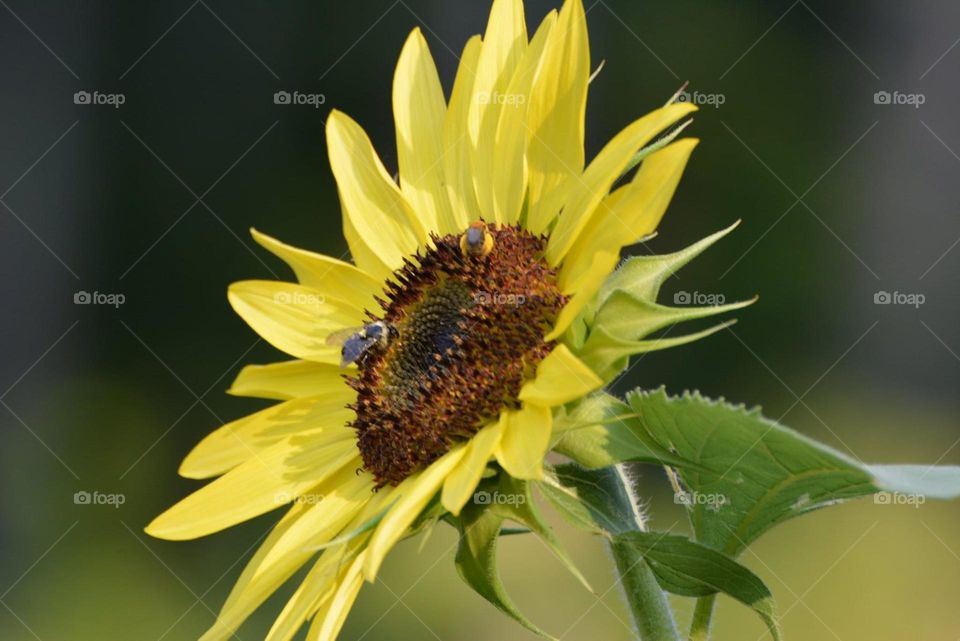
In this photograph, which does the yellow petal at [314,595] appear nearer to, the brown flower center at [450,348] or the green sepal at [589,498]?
the brown flower center at [450,348]

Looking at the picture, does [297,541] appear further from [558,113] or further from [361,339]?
[558,113]

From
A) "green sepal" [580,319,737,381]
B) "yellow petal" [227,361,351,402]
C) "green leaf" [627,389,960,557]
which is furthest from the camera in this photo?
"yellow petal" [227,361,351,402]

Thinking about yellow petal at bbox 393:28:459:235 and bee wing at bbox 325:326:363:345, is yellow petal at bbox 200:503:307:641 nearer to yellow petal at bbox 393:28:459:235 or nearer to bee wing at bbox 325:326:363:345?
bee wing at bbox 325:326:363:345

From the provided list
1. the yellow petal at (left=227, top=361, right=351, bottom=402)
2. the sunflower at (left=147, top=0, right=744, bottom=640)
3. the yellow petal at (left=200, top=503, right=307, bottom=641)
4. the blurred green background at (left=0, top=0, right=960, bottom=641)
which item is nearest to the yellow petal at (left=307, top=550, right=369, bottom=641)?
the sunflower at (left=147, top=0, right=744, bottom=640)

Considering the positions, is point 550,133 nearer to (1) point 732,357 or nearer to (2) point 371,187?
(2) point 371,187

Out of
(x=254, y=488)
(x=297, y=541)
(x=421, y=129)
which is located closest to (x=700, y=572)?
(x=297, y=541)
